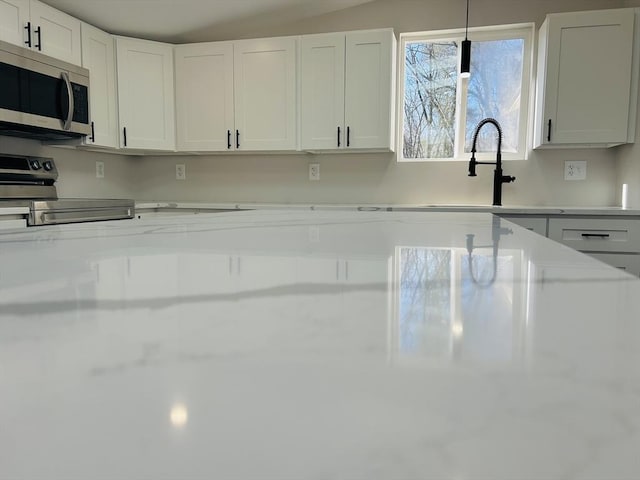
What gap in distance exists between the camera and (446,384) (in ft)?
0.70

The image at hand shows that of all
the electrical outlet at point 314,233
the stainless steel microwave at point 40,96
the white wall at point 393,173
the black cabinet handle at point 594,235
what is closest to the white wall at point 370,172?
the white wall at point 393,173

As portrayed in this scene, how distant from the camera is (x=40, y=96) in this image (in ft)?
8.50

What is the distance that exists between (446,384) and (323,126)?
10.0 ft

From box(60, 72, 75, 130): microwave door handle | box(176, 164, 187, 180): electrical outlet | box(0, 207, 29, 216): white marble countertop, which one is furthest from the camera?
box(176, 164, 187, 180): electrical outlet

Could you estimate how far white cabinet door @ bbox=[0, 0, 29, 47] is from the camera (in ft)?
7.97

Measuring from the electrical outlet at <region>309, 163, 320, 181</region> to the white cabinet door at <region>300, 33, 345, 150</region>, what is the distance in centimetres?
30

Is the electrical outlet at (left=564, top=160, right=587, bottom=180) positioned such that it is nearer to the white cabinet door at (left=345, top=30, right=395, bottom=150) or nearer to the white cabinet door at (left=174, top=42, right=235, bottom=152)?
the white cabinet door at (left=345, top=30, right=395, bottom=150)

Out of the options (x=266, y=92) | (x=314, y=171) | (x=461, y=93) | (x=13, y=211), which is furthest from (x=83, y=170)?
(x=461, y=93)

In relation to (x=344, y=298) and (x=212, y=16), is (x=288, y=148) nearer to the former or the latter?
(x=212, y=16)

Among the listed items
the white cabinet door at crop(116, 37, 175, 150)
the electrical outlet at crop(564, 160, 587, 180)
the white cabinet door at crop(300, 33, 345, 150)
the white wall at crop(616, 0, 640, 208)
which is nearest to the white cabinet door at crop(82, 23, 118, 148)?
the white cabinet door at crop(116, 37, 175, 150)

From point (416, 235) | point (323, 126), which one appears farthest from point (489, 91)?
point (416, 235)

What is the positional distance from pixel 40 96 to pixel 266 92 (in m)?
1.36

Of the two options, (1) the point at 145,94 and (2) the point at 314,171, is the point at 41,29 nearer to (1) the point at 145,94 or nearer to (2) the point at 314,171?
(1) the point at 145,94

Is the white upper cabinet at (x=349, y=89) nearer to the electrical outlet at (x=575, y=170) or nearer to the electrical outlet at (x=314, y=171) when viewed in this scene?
the electrical outlet at (x=314, y=171)
